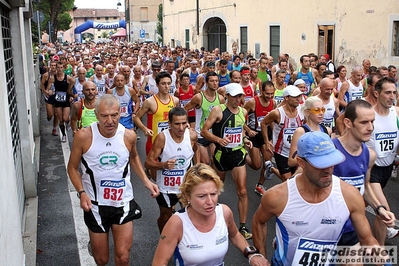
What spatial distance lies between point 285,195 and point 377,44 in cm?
1552

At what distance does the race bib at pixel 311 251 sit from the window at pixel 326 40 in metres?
17.6

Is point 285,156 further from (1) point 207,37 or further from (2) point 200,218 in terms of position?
(1) point 207,37

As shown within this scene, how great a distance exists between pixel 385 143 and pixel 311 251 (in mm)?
2778

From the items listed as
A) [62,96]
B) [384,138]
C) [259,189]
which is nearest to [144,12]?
[62,96]

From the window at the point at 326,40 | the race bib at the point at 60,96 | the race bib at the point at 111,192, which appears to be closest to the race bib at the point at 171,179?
the race bib at the point at 111,192

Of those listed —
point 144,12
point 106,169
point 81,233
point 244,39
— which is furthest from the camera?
point 144,12

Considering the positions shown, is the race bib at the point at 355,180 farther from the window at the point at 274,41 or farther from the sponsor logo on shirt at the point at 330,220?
the window at the point at 274,41

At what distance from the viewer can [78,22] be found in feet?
439

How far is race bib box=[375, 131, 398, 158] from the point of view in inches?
233

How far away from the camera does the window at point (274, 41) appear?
24580mm

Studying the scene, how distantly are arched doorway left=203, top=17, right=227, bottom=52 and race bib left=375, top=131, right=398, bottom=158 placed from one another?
86.5ft

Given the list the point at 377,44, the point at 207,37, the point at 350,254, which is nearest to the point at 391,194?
the point at 350,254

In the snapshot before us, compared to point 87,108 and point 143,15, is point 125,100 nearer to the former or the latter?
point 87,108

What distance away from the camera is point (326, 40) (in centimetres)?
2078
